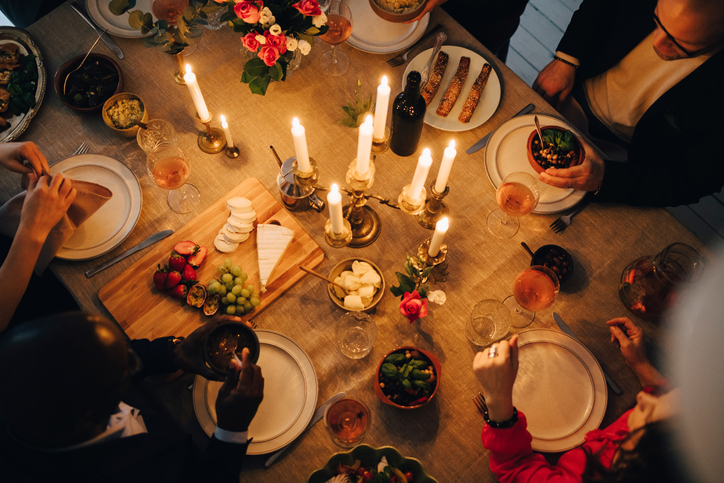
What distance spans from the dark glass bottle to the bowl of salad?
1.02 meters

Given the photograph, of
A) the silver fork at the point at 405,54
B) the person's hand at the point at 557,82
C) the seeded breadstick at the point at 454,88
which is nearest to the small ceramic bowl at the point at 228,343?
the seeded breadstick at the point at 454,88

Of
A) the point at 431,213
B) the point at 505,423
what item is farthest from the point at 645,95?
the point at 505,423

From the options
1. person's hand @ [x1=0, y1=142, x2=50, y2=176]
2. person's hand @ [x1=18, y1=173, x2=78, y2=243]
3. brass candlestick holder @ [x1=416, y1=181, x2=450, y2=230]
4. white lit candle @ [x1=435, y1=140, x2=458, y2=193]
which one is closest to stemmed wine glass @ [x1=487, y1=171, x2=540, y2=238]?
brass candlestick holder @ [x1=416, y1=181, x2=450, y2=230]

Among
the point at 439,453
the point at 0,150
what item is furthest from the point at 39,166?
the point at 439,453

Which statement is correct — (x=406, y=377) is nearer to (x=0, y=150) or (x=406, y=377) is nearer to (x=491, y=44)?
(x=0, y=150)

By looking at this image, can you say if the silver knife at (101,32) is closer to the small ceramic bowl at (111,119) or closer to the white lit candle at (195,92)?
the small ceramic bowl at (111,119)

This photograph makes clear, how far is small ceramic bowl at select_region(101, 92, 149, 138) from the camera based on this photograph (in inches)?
63.6

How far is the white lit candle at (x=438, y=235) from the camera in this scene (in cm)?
118

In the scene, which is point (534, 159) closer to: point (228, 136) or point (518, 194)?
point (518, 194)

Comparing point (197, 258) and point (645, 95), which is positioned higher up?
point (645, 95)

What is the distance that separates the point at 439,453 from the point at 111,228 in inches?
54.3

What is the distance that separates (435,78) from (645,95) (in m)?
1.02

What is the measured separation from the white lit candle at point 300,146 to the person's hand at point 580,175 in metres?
0.86

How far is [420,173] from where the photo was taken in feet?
3.89
